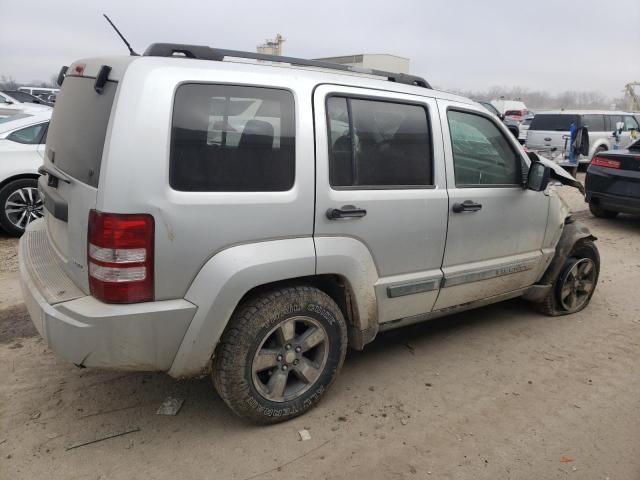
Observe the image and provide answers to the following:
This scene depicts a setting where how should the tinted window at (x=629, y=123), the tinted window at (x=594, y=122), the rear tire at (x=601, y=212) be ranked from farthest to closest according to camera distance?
1. the tinted window at (x=629, y=123)
2. the tinted window at (x=594, y=122)
3. the rear tire at (x=601, y=212)

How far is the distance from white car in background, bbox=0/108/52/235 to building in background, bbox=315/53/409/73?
5129mm

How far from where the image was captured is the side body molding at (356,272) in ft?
8.84

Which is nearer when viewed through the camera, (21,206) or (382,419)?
(382,419)

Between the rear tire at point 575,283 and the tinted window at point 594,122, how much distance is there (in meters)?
12.6

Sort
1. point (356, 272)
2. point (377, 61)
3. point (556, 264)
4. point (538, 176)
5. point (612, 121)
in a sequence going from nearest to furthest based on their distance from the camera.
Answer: point (356, 272) → point (538, 176) → point (556, 264) → point (377, 61) → point (612, 121)

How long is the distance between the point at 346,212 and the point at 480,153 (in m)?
1.29

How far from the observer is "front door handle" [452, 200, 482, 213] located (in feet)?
10.6

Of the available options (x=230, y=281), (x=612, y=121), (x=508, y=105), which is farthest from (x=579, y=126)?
(x=508, y=105)

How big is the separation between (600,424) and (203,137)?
8.73 feet

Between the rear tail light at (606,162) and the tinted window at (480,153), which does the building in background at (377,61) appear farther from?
the tinted window at (480,153)

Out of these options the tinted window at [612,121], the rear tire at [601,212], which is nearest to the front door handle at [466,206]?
the rear tire at [601,212]

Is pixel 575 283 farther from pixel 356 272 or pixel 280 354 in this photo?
pixel 280 354

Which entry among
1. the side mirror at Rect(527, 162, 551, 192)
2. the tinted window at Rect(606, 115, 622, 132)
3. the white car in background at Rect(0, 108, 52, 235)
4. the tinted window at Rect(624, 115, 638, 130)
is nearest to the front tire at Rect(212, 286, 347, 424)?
the side mirror at Rect(527, 162, 551, 192)

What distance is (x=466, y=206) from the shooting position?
3256mm
